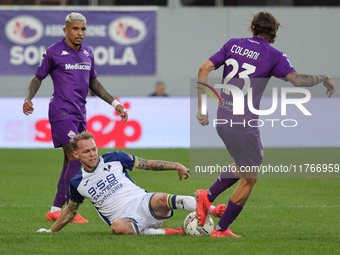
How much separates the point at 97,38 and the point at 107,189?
16.9m

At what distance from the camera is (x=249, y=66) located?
23.3 ft

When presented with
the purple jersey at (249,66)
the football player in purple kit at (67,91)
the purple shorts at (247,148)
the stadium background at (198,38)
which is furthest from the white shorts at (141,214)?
the stadium background at (198,38)


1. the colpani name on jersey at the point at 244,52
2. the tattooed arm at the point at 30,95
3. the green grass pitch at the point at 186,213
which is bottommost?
the green grass pitch at the point at 186,213

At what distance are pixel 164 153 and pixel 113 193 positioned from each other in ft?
31.9

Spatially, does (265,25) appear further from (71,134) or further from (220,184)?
(71,134)

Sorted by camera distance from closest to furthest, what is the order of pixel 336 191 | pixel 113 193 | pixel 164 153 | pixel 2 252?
pixel 2 252 → pixel 113 193 → pixel 336 191 → pixel 164 153

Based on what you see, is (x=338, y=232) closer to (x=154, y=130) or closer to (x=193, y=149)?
(x=193, y=149)

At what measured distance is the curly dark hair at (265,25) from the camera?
282 inches

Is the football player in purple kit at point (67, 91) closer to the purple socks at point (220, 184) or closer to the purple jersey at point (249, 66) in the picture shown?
the purple socks at point (220, 184)

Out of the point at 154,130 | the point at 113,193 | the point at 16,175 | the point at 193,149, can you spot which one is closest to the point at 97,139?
the point at 154,130

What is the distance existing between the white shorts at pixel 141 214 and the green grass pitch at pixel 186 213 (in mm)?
228

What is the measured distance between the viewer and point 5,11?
23391 mm

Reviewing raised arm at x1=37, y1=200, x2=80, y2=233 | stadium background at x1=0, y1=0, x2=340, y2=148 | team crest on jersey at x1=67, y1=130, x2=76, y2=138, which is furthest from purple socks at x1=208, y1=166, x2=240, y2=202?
stadium background at x1=0, y1=0, x2=340, y2=148

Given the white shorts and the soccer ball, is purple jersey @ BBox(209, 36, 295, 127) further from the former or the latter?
the white shorts
